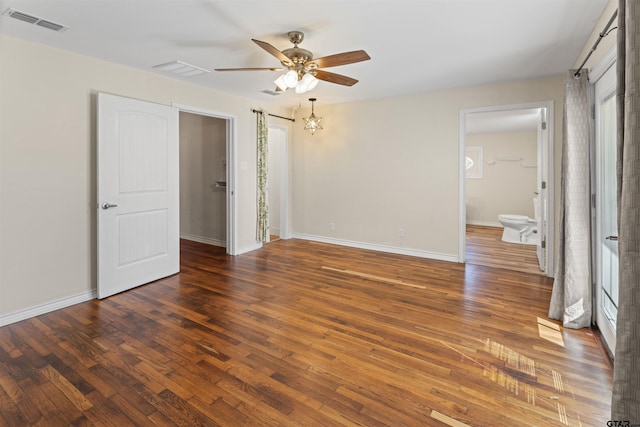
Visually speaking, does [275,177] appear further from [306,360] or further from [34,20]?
[306,360]

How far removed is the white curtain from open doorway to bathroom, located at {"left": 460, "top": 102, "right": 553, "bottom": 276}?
1.47m

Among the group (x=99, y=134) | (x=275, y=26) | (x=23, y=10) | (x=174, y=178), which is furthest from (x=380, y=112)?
(x=23, y=10)

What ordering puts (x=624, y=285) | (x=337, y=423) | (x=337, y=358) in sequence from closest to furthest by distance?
(x=624, y=285) → (x=337, y=423) → (x=337, y=358)

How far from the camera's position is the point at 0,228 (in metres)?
2.81

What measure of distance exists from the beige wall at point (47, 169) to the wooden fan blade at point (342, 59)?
235cm

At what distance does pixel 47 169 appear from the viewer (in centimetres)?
308

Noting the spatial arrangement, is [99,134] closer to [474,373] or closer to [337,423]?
[337,423]

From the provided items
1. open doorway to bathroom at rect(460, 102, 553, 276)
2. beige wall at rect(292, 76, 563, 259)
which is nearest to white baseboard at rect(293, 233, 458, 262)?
beige wall at rect(292, 76, 563, 259)

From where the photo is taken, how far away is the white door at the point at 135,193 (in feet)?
11.2

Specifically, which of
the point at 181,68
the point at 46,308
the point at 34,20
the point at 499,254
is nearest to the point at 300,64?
the point at 181,68

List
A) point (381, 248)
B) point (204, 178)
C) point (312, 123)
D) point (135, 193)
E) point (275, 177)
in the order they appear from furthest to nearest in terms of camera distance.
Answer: point (275, 177) → point (204, 178) → point (312, 123) → point (381, 248) → point (135, 193)

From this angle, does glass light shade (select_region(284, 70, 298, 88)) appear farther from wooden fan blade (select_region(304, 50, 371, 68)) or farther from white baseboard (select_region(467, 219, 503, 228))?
white baseboard (select_region(467, 219, 503, 228))

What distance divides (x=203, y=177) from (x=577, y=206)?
18.0 feet

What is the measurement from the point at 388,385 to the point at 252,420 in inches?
32.3
